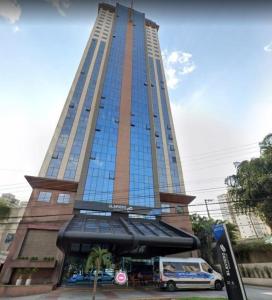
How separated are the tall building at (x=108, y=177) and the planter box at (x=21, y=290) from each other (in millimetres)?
3128

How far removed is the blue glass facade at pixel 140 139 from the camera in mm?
30047

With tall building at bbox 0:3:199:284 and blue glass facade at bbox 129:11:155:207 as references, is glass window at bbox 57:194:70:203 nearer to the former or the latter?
tall building at bbox 0:3:199:284

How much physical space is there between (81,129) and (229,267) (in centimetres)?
3307

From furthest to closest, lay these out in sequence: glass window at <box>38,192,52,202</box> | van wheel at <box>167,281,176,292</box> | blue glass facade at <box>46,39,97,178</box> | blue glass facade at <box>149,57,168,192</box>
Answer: blue glass facade at <box>149,57,168,192</box> → blue glass facade at <box>46,39,97,178</box> → glass window at <box>38,192,52,202</box> → van wheel at <box>167,281,176,292</box>

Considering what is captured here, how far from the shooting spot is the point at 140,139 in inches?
1467

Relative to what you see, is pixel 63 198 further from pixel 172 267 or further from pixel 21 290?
pixel 172 267

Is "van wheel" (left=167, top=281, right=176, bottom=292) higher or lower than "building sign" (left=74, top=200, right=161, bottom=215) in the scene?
lower

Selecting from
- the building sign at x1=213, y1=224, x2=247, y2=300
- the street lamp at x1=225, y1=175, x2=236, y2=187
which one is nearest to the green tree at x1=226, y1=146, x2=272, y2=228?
the street lamp at x1=225, y1=175, x2=236, y2=187

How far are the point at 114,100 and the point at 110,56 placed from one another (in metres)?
16.3

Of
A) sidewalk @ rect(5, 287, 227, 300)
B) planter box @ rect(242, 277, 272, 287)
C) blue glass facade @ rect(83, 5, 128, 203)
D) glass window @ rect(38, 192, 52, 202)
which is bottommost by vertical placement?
sidewalk @ rect(5, 287, 227, 300)

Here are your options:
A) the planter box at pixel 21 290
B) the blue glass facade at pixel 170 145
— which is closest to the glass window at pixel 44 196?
the planter box at pixel 21 290

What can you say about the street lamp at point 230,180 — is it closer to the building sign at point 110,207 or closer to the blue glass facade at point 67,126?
the building sign at point 110,207

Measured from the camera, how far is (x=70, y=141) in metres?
34.7

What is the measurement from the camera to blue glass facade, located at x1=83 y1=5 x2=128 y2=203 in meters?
28.5
